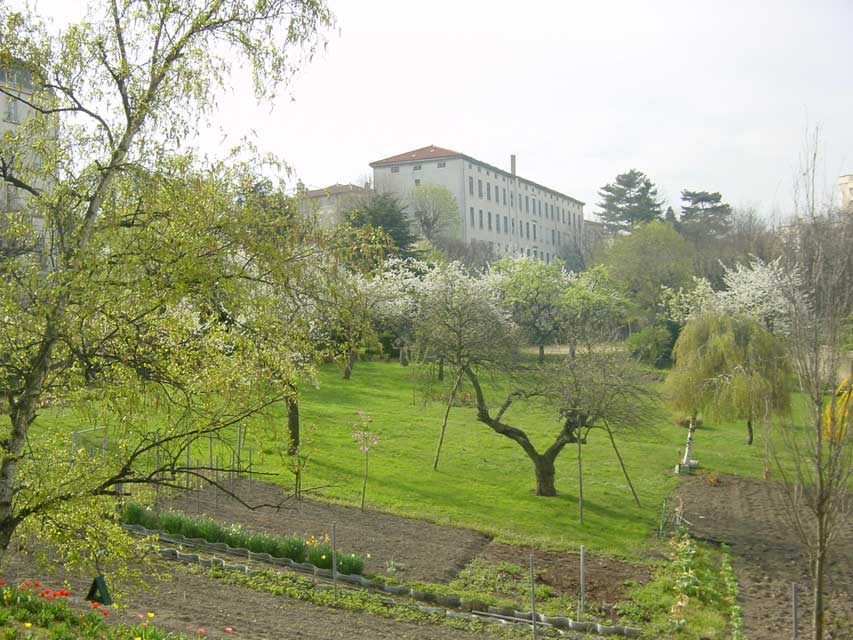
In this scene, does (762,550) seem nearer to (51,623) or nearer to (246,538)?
(246,538)

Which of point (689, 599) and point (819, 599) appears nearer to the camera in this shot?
point (819, 599)

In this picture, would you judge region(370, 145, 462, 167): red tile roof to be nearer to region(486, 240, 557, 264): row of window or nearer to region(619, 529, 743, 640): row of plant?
region(486, 240, 557, 264): row of window

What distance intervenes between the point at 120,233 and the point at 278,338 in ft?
5.18

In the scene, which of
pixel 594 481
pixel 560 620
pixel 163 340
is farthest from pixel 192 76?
pixel 594 481

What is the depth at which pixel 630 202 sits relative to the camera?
8081 centimetres

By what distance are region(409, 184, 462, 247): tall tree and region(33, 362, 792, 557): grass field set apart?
110ft

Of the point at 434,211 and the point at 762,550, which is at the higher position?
the point at 434,211

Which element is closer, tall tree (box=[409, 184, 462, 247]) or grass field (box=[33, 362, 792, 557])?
grass field (box=[33, 362, 792, 557])

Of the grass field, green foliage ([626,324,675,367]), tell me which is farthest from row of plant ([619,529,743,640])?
green foliage ([626,324,675,367])

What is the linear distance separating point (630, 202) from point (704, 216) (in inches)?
300

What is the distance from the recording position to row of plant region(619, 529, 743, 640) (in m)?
11.4

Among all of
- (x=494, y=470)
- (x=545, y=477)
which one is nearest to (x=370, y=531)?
(x=545, y=477)

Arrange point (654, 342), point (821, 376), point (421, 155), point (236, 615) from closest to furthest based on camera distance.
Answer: point (821, 376)
point (236, 615)
point (654, 342)
point (421, 155)

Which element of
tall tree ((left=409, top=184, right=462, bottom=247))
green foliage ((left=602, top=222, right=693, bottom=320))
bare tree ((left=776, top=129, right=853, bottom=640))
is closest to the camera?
bare tree ((left=776, top=129, right=853, bottom=640))
